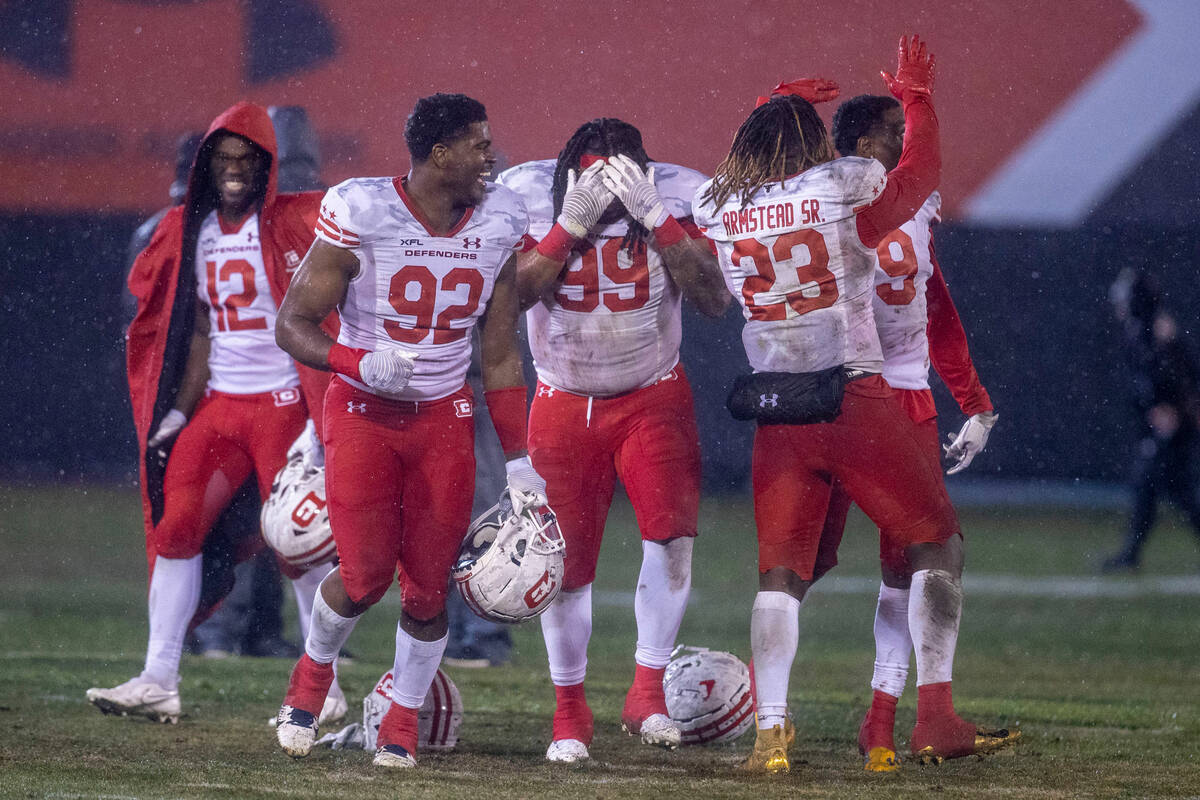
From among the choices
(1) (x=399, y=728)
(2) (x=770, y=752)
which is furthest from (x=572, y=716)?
(2) (x=770, y=752)

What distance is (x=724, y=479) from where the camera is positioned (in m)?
12.0

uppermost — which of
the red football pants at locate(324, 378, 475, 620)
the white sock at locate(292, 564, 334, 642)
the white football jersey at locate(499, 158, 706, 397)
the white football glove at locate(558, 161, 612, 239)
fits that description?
the white football glove at locate(558, 161, 612, 239)

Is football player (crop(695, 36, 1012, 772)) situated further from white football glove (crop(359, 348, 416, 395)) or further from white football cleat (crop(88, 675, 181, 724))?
white football cleat (crop(88, 675, 181, 724))

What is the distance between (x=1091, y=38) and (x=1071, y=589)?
3186mm

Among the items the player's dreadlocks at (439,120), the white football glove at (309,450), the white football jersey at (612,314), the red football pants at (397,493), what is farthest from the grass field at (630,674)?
the player's dreadlocks at (439,120)

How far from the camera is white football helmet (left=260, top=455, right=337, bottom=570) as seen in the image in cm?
432

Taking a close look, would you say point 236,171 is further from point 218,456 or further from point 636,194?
point 636,194

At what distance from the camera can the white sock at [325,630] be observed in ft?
12.9

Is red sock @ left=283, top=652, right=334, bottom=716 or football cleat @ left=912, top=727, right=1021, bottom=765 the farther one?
red sock @ left=283, top=652, right=334, bottom=716

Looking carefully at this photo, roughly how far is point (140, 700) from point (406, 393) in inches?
58.8

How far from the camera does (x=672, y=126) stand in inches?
263

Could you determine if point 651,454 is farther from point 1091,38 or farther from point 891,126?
point 1091,38

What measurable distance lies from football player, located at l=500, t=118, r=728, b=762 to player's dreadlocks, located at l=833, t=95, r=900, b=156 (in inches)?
16.7

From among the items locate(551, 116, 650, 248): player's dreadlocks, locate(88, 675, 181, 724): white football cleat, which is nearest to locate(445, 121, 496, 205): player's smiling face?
locate(551, 116, 650, 248): player's dreadlocks
